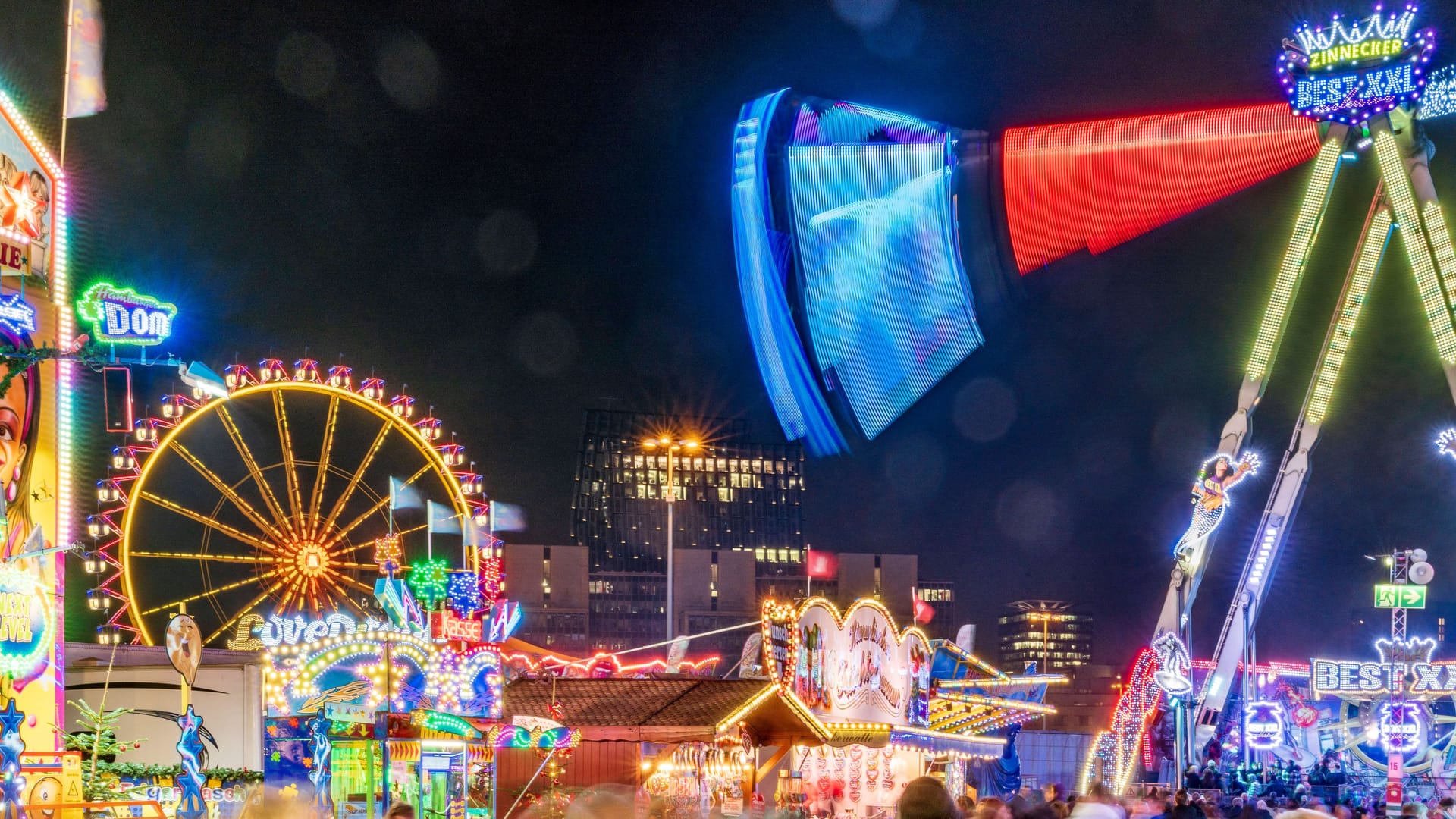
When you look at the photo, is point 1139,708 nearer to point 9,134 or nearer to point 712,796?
point 712,796

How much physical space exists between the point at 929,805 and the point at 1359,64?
108 feet

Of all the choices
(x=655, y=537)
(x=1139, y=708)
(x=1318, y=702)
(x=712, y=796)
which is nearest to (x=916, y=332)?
(x=712, y=796)

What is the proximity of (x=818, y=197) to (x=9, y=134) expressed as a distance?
11.3m

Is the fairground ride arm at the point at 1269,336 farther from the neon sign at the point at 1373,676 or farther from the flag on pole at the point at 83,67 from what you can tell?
the flag on pole at the point at 83,67

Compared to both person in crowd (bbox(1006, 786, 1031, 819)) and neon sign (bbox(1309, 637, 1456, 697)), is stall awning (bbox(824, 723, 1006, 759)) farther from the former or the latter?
person in crowd (bbox(1006, 786, 1031, 819))

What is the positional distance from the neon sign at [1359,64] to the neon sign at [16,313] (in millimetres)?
26058

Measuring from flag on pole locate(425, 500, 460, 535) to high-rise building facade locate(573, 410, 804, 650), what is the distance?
13016 centimetres

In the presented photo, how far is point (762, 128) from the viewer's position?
2345 cm

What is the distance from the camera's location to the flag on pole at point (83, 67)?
69.4 ft

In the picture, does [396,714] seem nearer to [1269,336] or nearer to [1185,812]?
[1185,812]

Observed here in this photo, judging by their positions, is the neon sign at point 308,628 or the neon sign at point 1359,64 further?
the neon sign at point 1359,64

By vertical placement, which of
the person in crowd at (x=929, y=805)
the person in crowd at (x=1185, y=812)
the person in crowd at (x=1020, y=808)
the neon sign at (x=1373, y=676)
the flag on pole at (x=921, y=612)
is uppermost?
the flag on pole at (x=921, y=612)

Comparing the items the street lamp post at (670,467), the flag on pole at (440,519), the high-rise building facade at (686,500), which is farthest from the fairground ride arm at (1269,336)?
the high-rise building facade at (686,500)

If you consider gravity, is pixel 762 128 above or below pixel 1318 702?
above
